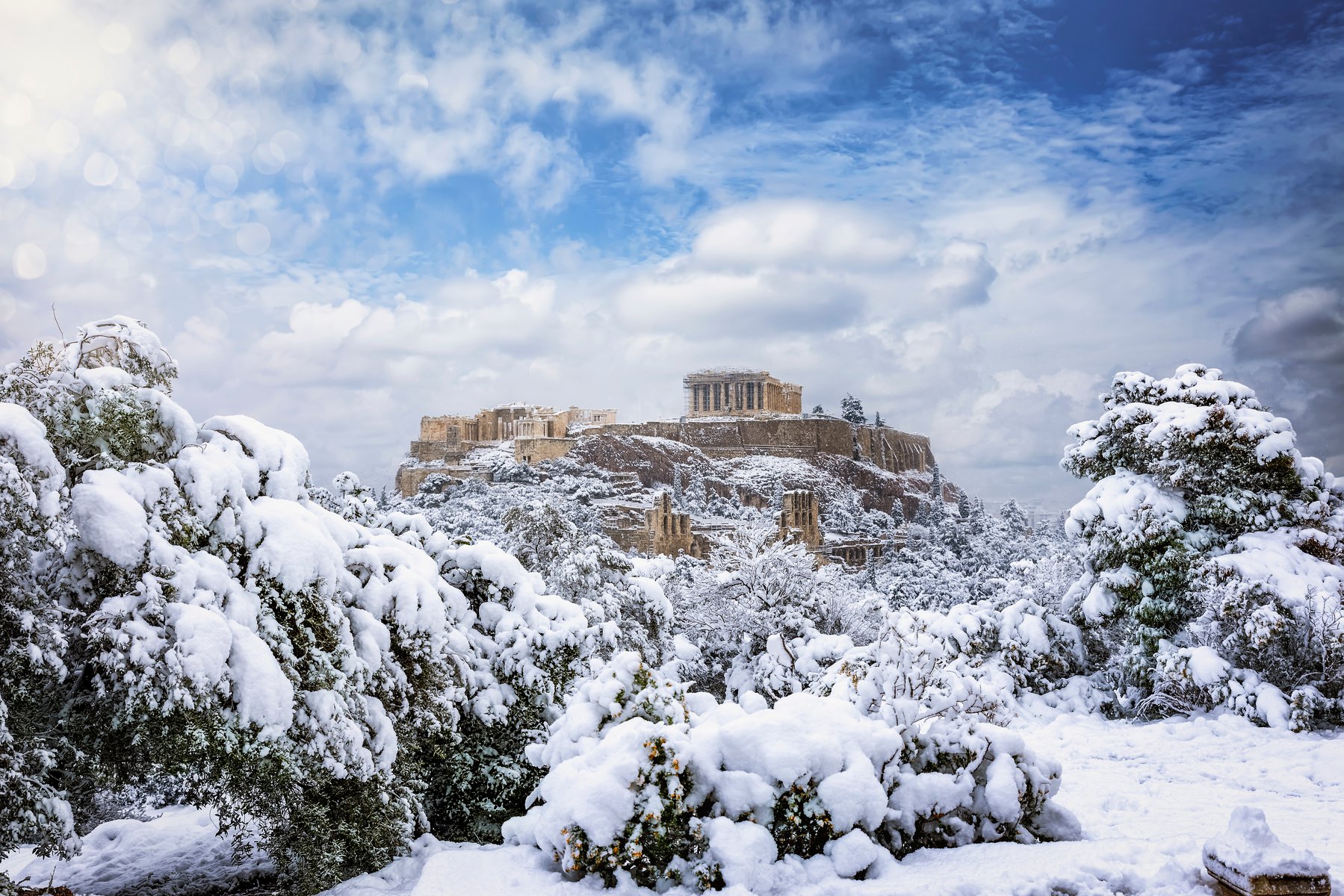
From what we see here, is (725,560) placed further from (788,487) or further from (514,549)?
(788,487)

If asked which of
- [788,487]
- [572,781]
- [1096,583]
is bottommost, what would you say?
[572,781]

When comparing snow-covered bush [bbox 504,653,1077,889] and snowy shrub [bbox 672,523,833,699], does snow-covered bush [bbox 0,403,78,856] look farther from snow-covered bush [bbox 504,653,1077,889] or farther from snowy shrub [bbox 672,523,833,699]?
snowy shrub [bbox 672,523,833,699]

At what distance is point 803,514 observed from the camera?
42.1m

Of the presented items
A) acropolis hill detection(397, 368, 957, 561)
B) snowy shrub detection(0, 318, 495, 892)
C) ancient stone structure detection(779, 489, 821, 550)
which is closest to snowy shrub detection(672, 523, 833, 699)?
snowy shrub detection(0, 318, 495, 892)

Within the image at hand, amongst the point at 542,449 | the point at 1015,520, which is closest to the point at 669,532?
the point at 1015,520

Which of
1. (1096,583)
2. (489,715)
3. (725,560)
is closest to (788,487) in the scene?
(725,560)

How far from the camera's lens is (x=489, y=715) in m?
5.85

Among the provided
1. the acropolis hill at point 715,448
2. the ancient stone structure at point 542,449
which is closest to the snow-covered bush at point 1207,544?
the acropolis hill at point 715,448

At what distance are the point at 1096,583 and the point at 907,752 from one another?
282 inches

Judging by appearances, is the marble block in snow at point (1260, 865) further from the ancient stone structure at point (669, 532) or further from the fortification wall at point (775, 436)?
the fortification wall at point (775, 436)

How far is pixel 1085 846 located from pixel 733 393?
74.9 meters

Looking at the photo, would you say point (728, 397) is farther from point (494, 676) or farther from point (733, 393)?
point (494, 676)

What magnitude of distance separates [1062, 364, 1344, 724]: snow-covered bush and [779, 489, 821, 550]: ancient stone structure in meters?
29.7

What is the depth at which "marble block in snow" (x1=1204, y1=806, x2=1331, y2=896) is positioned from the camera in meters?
3.56
